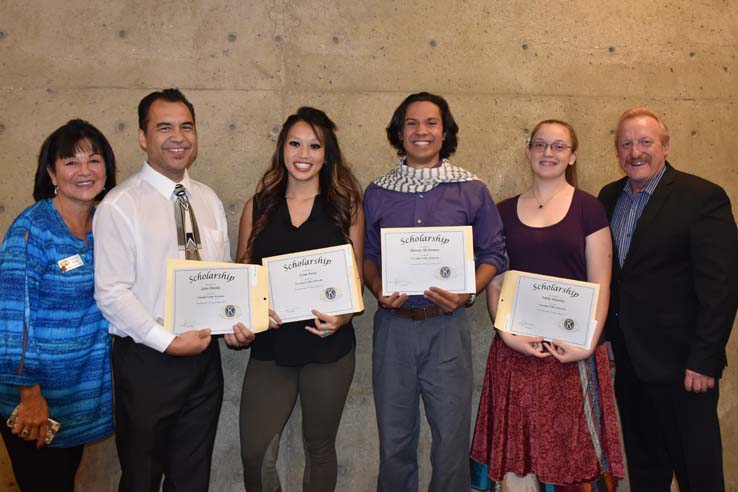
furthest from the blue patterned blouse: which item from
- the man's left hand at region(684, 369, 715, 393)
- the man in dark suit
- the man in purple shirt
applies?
the man's left hand at region(684, 369, 715, 393)

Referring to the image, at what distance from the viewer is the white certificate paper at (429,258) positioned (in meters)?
2.58

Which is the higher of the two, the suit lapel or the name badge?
the suit lapel

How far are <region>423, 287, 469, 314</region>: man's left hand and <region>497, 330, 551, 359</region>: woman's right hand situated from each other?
294 mm

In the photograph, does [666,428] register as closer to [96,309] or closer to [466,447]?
[466,447]

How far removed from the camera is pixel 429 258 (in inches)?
102

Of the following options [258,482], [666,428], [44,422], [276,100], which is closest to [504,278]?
[666,428]

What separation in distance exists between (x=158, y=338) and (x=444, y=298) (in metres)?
1.27

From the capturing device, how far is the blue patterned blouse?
2.21 m

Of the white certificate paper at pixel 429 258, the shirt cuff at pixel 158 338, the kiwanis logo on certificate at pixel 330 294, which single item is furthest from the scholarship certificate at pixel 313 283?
the shirt cuff at pixel 158 338

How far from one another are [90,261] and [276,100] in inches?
59.5

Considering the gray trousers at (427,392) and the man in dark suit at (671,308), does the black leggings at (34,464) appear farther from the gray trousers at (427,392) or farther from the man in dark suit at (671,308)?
the man in dark suit at (671,308)

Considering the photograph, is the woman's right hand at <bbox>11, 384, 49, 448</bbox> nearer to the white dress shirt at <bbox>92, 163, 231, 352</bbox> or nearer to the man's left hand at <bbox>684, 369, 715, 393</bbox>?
the white dress shirt at <bbox>92, 163, 231, 352</bbox>

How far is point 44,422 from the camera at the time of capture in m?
2.25

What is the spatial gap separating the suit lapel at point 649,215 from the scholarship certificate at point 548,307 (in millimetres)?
355
